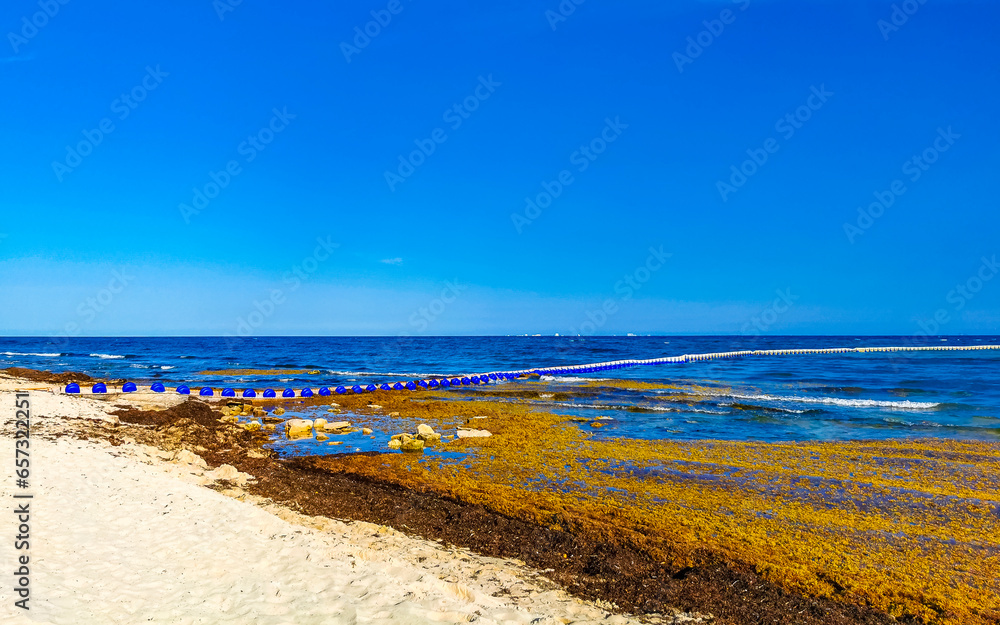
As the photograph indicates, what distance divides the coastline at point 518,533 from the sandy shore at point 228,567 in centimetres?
41

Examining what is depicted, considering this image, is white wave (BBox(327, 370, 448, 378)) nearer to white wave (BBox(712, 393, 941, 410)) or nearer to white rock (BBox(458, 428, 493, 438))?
white wave (BBox(712, 393, 941, 410))

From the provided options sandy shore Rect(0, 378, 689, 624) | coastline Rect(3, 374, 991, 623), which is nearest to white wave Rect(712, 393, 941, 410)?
coastline Rect(3, 374, 991, 623)

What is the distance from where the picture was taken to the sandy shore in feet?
16.0

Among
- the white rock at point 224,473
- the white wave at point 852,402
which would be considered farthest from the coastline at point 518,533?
the white wave at point 852,402

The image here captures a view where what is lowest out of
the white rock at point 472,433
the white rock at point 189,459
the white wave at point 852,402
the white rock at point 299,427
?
the white wave at point 852,402

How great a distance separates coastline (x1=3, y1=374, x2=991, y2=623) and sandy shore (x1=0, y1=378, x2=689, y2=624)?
41 centimetres

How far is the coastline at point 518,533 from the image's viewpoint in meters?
5.67

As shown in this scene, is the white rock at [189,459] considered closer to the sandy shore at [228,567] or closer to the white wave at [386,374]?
the sandy shore at [228,567]

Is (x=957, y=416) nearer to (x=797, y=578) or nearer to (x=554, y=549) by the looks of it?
(x=797, y=578)

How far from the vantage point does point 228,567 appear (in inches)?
230

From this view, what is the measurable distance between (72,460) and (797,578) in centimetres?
1129

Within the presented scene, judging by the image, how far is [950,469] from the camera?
1159cm

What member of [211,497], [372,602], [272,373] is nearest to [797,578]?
[372,602]

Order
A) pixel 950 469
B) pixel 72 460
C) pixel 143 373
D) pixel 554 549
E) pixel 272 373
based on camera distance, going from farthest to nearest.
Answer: pixel 272 373 < pixel 143 373 < pixel 950 469 < pixel 72 460 < pixel 554 549
